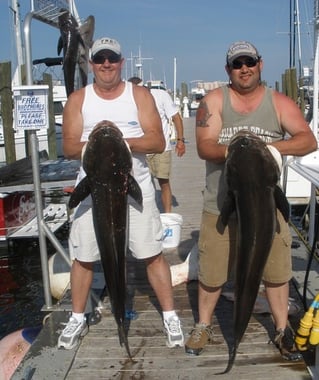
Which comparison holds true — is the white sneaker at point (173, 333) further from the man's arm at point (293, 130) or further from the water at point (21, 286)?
the water at point (21, 286)

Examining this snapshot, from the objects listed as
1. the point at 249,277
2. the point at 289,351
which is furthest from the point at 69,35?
the point at 289,351

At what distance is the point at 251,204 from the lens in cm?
299

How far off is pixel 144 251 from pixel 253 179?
0.96 m

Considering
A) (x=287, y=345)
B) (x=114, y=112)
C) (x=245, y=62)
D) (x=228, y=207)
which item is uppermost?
(x=245, y=62)

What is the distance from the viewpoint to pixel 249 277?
10.00ft

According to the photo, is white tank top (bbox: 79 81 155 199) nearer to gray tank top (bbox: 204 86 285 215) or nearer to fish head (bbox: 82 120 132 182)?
fish head (bbox: 82 120 132 182)

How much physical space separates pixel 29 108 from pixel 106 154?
114cm

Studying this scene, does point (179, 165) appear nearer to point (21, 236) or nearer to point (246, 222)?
point (21, 236)

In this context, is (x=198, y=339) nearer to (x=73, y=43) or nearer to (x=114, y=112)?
(x=114, y=112)

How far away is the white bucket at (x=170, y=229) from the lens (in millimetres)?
5777

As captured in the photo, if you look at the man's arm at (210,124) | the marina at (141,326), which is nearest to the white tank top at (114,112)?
the man's arm at (210,124)

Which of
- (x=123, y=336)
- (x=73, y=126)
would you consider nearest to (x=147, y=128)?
(x=73, y=126)

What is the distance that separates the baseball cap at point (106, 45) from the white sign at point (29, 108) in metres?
0.86

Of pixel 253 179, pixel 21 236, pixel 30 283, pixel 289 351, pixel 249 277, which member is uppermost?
pixel 253 179
